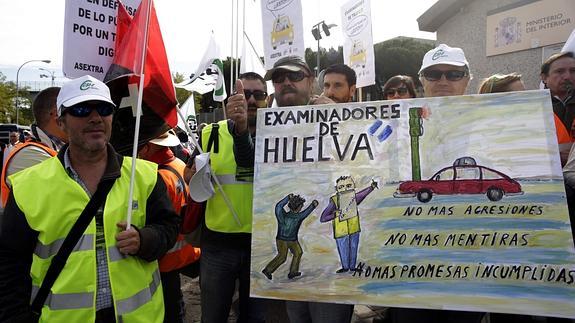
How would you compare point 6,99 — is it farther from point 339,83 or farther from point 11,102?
point 339,83

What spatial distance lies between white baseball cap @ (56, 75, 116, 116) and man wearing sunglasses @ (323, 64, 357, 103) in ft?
5.92

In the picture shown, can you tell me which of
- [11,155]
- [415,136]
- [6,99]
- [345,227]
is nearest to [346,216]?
[345,227]

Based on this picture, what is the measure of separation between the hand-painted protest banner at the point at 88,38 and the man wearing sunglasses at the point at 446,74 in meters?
2.06

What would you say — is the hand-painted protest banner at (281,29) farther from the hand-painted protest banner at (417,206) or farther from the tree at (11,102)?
the tree at (11,102)

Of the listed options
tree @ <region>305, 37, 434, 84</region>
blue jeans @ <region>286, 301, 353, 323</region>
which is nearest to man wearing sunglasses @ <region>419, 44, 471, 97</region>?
blue jeans @ <region>286, 301, 353, 323</region>

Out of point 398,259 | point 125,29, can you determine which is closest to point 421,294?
point 398,259

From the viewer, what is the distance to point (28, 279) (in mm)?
1957

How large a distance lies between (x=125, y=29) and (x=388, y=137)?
6.10 ft

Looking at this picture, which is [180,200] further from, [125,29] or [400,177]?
[400,177]

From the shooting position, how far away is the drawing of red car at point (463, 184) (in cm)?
207

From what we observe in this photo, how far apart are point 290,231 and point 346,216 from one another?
0.99ft

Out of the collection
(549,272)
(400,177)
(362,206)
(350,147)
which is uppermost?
(350,147)

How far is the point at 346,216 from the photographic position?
2.24m

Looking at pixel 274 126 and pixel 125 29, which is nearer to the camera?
pixel 274 126
